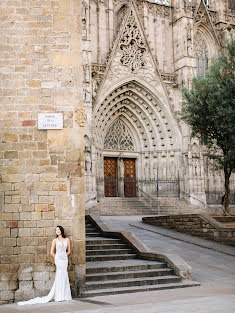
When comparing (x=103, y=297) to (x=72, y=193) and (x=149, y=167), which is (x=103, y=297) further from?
(x=149, y=167)

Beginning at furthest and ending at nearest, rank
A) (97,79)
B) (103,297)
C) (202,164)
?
(202,164)
(97,79)
(103,297)

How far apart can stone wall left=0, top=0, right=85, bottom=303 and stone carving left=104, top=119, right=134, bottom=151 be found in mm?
16460

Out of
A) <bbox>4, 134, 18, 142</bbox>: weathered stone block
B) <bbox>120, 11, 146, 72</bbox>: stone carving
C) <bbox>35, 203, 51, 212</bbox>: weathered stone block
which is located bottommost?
<bbox>35, 203, 51, 212</bbox>: weathered stone block

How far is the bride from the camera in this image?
767 cm

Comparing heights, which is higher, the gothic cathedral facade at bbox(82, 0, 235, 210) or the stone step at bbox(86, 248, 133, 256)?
the gothic cathedral facade at bbox(82, 0, 235, 210)

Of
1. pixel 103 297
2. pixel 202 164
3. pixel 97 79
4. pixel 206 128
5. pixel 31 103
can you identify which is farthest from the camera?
pixel 202 164

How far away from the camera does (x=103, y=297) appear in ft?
25.9

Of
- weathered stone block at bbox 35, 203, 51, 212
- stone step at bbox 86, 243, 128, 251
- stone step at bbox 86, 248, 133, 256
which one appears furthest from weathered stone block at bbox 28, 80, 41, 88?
stone step at bbox 86, 243, 128, 251

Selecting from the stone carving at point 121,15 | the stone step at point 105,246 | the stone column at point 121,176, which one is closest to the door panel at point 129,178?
the stone column at point 121,176

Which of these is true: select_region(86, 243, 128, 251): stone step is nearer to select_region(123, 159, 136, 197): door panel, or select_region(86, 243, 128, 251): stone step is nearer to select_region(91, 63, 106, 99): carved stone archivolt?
select_region(91, 63, 106, 99): carved stone archivolt

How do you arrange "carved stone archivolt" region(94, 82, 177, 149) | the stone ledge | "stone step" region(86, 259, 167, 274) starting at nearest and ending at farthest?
"stone step" region(86, 259, 167, 274), the stone ledge, "carved stone archivolt" region(94, 82, 177, 149)

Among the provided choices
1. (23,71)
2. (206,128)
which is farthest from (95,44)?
(23,71)

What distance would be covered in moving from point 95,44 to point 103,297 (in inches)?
748

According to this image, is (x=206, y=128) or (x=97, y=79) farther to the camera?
(x=97, y=79)
